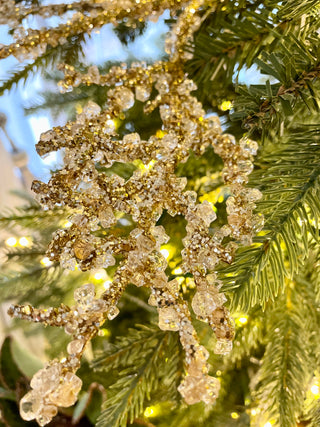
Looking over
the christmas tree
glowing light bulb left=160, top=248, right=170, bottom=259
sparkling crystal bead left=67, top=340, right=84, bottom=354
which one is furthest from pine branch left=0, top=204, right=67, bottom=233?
sparkling crystal bead left=67, top=340, right=84, bottom=354

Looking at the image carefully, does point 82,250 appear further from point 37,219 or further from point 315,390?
point 315,390

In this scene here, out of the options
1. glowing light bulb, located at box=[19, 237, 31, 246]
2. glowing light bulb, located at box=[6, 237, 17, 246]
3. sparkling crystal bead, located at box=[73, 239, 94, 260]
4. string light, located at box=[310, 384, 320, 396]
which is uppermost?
sparkling crystal bead, located at box=[73, 239, 94, 260]

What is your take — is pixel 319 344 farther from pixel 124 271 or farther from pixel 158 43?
pixel 158 43

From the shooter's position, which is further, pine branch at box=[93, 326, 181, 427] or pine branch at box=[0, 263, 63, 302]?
pine branch at box=[0, 263, 63, 302]

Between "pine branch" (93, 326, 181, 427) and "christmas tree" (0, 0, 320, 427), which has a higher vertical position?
"christmas tree" (0, 0, 320, 427)

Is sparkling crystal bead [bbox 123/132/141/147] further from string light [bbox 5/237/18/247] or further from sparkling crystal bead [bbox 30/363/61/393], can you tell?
string light [bbox 5/237/18/247]

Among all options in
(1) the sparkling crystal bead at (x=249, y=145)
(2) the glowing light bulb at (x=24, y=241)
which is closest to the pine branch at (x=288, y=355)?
(1) the sparkling crystal bead at (x=249, y=145)

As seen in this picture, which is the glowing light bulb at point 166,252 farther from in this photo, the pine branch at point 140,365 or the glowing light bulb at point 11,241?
the glowing light bulb at point 11,241

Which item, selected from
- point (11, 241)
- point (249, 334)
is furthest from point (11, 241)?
point (249, 334)
